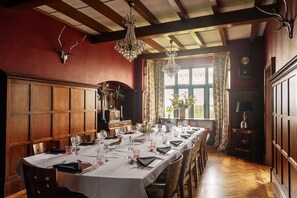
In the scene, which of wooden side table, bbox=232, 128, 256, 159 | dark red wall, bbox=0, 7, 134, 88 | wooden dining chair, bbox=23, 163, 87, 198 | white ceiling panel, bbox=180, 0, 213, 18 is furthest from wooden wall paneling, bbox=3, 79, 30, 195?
wooden side table, bbox=232, 128, 256, 159

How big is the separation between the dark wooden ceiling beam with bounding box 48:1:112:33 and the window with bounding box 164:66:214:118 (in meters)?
4.02

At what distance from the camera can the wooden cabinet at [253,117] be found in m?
5.71

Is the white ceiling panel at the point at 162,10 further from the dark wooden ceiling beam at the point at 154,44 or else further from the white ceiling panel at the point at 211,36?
the white ceiling panel at the point at 211,36

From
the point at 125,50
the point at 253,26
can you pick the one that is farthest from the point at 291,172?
the point at 253,26

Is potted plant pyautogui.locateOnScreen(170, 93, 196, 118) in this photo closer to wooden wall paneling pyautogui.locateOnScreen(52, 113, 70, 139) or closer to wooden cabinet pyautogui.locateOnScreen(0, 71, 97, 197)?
wooden cabinet pyautogui.locateOnScreen(0, 71, 97, 197)

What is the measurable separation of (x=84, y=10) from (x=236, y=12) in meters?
3.09

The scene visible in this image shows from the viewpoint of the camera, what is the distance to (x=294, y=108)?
2.36 metres

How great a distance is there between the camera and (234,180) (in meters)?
4.09

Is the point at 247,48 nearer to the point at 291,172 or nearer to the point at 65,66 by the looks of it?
the point at 291,172

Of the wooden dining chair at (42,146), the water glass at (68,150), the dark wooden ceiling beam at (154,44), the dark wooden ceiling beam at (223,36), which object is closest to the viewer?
the water glass at (68,150)

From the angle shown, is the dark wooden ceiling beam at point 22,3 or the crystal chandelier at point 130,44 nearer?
the dark wooden ceiling beam at point 22,3

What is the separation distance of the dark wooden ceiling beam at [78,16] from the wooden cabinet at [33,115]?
4.63 feet

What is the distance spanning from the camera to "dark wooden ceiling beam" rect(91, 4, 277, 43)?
13.3 ft

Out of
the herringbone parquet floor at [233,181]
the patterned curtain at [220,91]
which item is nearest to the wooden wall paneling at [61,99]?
the herringbone parquet floor at [233,181]
